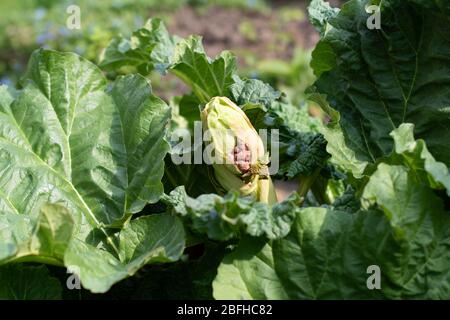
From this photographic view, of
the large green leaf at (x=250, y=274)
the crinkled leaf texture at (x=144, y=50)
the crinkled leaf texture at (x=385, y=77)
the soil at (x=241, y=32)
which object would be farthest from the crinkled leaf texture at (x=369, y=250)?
the soil at (x=241, y=32)

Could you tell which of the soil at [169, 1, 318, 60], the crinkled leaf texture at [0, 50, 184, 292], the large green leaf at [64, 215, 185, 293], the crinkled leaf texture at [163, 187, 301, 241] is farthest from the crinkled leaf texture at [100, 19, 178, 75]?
the soil at [169, 1, 318, 60]

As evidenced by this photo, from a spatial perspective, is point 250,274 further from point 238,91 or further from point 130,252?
point 238,91

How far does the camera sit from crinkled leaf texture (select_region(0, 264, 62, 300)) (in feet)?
4.94

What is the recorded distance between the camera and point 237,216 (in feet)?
4.58

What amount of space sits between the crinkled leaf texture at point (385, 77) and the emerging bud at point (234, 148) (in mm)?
211

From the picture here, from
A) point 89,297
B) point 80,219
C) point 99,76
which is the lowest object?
point 89,297

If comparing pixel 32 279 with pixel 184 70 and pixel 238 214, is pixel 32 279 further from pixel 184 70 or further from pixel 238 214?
pixel 184 70

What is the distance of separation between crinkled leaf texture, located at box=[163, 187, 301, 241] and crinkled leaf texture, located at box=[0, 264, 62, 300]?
1.15ft

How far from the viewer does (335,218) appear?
4.67 ft

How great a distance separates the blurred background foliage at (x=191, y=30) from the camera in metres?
5.51

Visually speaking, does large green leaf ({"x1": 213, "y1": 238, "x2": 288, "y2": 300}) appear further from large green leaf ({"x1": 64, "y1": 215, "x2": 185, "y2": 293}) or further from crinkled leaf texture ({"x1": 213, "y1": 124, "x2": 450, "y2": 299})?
large green leaf ({"x1": 64, "y1": 215, "x2": 185, "y2": 293})

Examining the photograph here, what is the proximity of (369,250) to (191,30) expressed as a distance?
549 cm

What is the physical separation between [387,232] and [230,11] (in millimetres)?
6234
